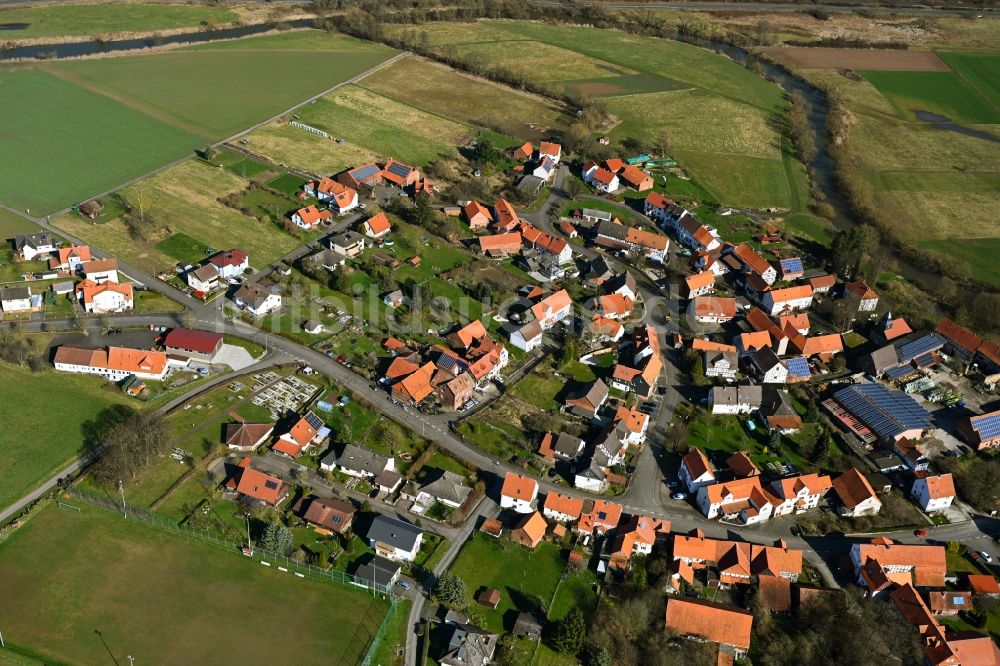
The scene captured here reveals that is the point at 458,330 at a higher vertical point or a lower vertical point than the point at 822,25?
lower

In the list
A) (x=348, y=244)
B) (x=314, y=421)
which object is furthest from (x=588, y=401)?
(x=348, y=244)

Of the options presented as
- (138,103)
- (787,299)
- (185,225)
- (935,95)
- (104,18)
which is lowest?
(185,225)

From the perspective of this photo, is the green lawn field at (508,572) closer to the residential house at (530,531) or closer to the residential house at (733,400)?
the residential house at (530,531)

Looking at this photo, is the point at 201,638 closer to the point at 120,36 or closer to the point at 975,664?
the point at 975,664

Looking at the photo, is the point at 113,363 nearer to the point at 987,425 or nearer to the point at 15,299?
the point at 15,299

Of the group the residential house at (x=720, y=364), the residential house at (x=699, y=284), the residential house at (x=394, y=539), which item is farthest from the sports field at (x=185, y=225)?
the residential house at (x=720, y=364)

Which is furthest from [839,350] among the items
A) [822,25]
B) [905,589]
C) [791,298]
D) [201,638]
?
[822,25]
